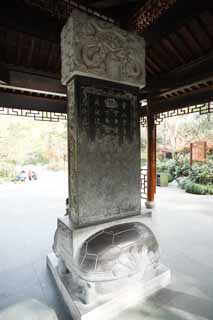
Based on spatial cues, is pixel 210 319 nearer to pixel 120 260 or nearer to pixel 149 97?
pixel 120 260

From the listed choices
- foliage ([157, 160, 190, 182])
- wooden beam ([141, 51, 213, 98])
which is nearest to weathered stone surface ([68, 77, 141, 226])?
wooden beam ([141, 51, 213, 98])

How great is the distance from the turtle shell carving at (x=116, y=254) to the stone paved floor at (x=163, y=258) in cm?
30

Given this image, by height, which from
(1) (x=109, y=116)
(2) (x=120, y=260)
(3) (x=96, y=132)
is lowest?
(2) (x=120, y=260)

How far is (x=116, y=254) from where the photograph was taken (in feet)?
5.35

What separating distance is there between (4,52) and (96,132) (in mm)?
2055

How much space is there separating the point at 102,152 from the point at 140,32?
1461mm

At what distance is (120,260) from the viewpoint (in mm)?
1640

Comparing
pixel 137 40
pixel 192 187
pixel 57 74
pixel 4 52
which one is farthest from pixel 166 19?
pixel 192 187

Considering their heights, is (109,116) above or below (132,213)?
above

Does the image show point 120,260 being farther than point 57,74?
No

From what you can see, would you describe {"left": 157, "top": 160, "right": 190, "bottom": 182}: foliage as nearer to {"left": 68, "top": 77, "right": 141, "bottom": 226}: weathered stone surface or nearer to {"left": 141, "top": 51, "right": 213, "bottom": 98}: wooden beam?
{"left": 141, "top": 51, "right": 213, "bottom": 98}: wooden beam

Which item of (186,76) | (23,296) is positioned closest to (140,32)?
(186,76)

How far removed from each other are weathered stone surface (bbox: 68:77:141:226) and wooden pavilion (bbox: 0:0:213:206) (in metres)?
0.72

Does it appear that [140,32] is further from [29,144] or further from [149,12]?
[29,144]
